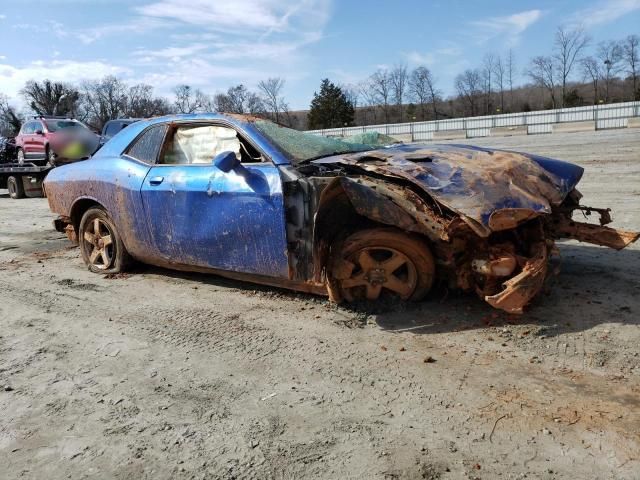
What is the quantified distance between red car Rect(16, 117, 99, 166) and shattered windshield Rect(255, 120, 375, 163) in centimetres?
1227

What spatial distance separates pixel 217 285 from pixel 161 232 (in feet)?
2.34

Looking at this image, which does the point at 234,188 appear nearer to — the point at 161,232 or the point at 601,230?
the point at 161,232

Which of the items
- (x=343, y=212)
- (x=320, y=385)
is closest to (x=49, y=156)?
(x=343, y=212)

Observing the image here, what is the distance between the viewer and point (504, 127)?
3216 centimetres

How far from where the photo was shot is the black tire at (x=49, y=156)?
617 inches

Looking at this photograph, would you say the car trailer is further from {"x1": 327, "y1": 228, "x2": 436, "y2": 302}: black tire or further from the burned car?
{"x1": 327, "y1": 228, "x2": 436, "y2": 302}: black tire

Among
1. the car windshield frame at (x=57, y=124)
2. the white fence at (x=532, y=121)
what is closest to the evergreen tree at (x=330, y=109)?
the white fence at (x=532, y=121)

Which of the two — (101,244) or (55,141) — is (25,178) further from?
Result: (101,244)

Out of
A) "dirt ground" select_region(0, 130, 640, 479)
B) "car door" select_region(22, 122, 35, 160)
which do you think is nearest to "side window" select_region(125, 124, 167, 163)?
"dirt ground" select_region(0, 130, 640, 479)

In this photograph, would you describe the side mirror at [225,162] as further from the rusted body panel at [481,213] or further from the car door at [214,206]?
the rusted body panel at [481,213]

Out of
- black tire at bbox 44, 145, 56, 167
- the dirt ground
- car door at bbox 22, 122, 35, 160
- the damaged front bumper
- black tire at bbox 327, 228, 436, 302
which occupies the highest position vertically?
car door at bbox 22, 122, 35, 160

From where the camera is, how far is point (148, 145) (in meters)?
5.15

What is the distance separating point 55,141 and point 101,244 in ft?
37.9

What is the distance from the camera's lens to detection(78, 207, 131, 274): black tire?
18.1 feet
